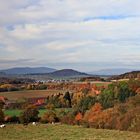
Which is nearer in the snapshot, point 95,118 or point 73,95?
point 95,118

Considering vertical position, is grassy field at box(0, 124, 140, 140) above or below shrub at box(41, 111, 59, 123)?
above

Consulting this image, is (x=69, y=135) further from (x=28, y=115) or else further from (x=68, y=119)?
→ (x=28, y=115)

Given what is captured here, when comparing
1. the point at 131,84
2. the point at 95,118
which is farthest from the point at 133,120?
the point at 131,84

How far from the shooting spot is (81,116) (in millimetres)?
→ 57000

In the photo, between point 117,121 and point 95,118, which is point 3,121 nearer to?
point 95,118

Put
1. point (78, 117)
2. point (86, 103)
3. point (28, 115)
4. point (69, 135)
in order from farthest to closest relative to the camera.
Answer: point (86, 103) < point (78, 117) < point (28, 115) < point (69, 135)

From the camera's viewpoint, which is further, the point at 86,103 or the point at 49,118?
the point at 86,103

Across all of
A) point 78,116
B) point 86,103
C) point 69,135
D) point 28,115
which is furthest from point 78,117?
point 69,135

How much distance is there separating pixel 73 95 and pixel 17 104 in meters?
13.5

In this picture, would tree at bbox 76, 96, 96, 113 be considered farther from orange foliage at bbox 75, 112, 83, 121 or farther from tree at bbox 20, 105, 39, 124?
tree at bbox 20, 105, 39, 124

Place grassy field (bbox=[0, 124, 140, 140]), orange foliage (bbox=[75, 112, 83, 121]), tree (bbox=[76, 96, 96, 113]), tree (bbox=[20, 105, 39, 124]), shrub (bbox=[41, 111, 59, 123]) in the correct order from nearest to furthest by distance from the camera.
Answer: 1. grassy field (bbox=[0, 124, 140, 140])
2. tree (bbox=[20, 105, 39, 124])
3. orange foliage (bbox=[75, 112, 83, 121])
4. shrub (bbox=[41, 111, 59, 123])
5. tree (bbox=[76, 96, 96, 113])

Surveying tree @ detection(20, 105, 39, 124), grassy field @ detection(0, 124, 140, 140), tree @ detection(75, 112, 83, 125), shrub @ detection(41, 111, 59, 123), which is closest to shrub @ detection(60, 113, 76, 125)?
tree @ detection(75, 112, 83, 125)

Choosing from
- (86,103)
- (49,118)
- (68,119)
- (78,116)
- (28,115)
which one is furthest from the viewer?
(86,103)

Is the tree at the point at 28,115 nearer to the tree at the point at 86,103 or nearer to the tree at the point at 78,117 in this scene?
the tree at the point at 78,117
